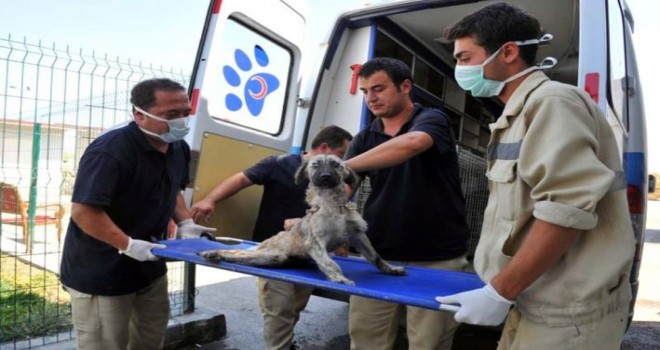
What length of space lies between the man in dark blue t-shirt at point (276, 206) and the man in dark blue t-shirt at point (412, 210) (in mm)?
794

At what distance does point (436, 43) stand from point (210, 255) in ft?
13.6

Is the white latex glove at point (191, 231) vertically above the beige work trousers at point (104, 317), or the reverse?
the white latex glove at point (191, 231)

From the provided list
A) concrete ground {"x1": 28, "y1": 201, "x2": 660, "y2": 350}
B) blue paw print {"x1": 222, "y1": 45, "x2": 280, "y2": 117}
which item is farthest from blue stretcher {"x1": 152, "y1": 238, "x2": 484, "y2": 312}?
concrete ground {"x1": 28, "y1": 201, "x2": 660, "y2": 350}

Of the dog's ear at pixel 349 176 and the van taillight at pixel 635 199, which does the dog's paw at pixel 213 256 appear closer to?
the dog's ear at pixel 349 176

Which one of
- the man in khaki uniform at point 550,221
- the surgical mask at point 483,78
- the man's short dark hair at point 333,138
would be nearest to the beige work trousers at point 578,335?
the man in khaki uniform at point 550,221

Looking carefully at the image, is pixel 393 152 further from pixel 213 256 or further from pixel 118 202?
pixel 118 202

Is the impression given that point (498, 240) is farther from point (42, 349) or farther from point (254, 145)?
point (42, 349)

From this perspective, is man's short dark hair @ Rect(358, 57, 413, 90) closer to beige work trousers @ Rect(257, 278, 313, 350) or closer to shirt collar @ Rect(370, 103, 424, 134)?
shirt collar @ Rect(370, 103, 424, 134)

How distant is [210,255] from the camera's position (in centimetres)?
229

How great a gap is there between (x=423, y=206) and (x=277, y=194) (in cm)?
139

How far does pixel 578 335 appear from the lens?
145 centimetres

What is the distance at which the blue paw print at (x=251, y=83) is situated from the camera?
365 cm

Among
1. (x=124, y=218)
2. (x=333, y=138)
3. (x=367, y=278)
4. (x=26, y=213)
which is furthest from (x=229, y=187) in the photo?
(x=26, y=213)

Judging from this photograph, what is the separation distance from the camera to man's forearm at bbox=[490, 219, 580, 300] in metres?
1.37
